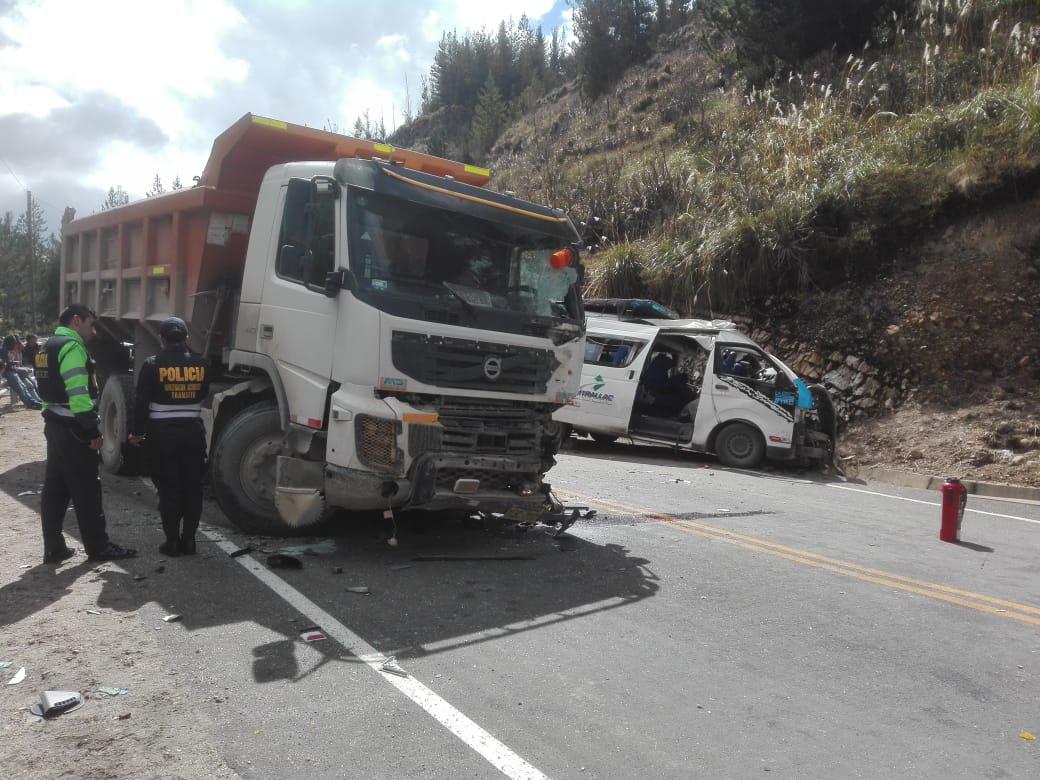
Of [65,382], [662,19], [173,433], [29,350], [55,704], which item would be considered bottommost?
[55,704]

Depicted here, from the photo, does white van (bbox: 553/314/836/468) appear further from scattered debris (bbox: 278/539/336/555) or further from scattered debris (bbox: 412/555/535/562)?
scattered debris (bbox: 278/539/336/555)

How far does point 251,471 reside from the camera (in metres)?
6.54

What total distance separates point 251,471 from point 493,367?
207 cm

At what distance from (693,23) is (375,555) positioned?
35.5 metres

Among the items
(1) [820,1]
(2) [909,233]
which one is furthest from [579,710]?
(1) [820,1]

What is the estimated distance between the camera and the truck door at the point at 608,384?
1319cm

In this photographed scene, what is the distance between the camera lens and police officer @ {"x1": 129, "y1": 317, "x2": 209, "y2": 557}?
241 inches

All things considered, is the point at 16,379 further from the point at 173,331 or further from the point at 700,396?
the point at 700,396

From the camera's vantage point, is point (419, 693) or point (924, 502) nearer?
point (419, 693)

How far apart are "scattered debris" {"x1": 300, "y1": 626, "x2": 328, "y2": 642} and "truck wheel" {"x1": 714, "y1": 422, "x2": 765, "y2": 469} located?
917cm

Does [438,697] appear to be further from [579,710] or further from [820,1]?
[820,1]

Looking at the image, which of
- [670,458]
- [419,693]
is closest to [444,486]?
[419,693]

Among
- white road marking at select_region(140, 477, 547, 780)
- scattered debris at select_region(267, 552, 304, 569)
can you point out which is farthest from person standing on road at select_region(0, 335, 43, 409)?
white road marking at select_region(140, 477, 547, 780)

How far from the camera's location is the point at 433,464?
19.1 ft
